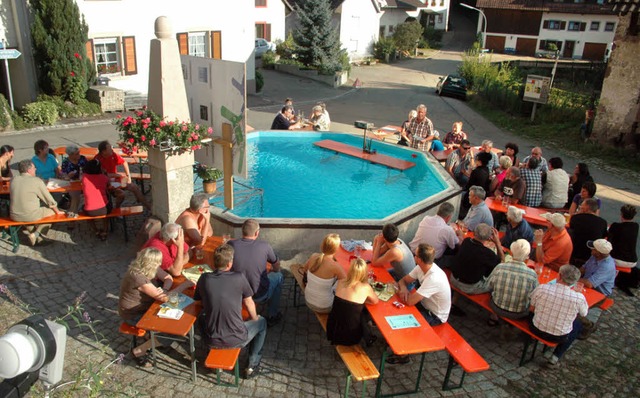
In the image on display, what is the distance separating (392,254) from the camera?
675 cm

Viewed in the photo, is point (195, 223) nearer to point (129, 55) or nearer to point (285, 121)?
point (285, 121)

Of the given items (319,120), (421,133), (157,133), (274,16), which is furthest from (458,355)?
(274,16)

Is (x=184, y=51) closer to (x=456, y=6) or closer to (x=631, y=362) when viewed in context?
(x=631, y=362)

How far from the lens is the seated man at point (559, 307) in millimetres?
5969

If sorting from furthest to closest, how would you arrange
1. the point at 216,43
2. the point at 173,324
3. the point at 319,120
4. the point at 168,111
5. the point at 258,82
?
the point at 258,82, the point at 216,43, the point at 319,120, the point at 168,111, the point at 173,324

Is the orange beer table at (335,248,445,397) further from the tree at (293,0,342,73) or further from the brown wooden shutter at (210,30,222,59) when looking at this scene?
the tree at (293,0,342,73)

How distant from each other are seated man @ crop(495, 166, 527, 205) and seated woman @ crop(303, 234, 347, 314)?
501 cm

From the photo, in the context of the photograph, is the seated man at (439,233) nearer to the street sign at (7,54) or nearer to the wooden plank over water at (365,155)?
the wooden plank over water at (365,155)

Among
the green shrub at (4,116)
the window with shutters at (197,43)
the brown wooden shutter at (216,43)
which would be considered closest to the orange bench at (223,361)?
the green shrub at (4,116)

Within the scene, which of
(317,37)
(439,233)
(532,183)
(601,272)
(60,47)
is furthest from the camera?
(317,37)

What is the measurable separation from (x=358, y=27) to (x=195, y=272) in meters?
38.4

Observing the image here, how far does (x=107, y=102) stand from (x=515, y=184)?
1417 centimetres

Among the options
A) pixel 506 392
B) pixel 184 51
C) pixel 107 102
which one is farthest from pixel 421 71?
pixel 506 392

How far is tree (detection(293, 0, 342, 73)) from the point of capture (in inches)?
1228
